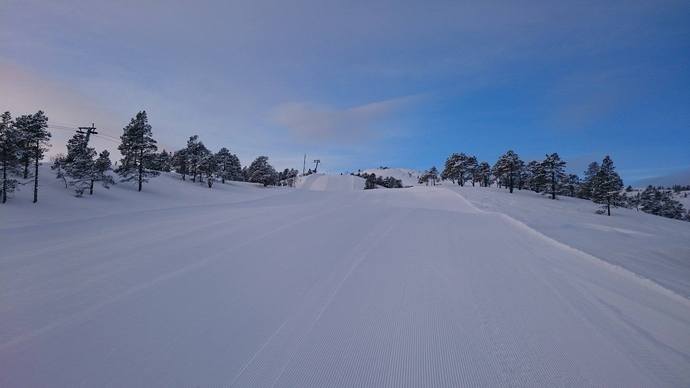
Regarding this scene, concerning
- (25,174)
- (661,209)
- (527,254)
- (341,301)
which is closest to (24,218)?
(25,174)

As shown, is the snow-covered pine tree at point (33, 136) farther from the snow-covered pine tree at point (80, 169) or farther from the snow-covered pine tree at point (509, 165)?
the snow-covered pine tree at point (509, 165)

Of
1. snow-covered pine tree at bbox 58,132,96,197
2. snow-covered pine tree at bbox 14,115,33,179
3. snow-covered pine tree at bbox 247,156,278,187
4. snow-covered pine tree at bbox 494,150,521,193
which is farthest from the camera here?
snow-covered pine tree at bbox 247,156,278,187

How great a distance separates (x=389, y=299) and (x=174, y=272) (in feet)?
17.0

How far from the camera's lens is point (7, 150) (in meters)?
18.6

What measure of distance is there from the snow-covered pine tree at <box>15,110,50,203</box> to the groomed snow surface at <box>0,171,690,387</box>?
13.8 meters

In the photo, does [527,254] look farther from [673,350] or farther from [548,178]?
[548,178]

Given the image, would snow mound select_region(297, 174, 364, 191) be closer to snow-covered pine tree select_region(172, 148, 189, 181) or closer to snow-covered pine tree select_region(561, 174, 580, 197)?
snow-covered pine tree select_region(172, 148, 189, 181)

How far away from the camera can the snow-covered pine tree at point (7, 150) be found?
60.1 feet

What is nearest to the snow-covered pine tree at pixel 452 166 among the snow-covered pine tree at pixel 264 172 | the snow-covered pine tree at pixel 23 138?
the snow-covered pine tree at pixel 264 172

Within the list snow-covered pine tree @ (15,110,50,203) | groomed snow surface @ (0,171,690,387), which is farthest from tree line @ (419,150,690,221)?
snow-covered pine tree @ (15,110,50,203)

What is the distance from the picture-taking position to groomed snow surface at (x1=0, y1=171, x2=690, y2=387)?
3955 mm

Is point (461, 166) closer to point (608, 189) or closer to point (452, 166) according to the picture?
point (452, 166)

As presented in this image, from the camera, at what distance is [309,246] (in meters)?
10.7

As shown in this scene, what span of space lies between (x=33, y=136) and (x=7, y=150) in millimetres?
2129
